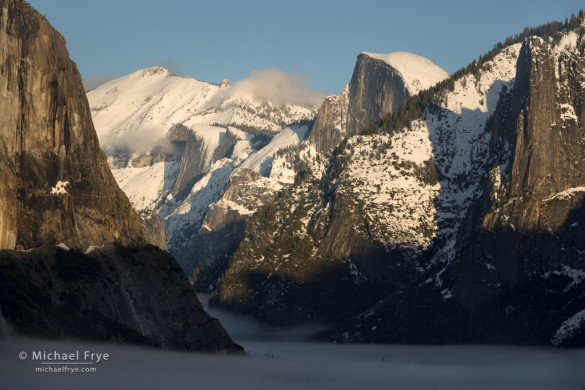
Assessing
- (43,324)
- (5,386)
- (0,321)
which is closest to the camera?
(5,386)

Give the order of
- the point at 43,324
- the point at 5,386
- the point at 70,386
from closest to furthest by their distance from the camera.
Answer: the point at 5,386 < the point at 70,386 < the point at 43,324

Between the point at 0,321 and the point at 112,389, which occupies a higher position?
the point at 0,321

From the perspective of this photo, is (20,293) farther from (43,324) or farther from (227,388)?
(227,388)

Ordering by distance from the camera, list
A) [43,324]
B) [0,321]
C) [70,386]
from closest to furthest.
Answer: [70,386] < [0,321] < [43,324]

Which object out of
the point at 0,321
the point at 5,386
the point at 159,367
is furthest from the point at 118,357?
the point at 5,386

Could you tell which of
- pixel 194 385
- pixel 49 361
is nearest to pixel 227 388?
pixel 194 385

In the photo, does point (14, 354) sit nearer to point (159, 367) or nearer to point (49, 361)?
point (49, 361)

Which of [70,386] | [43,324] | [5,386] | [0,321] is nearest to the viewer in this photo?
[5,386]

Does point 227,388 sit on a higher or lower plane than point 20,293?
lower

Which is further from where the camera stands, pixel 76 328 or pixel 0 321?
pixel 76 328
